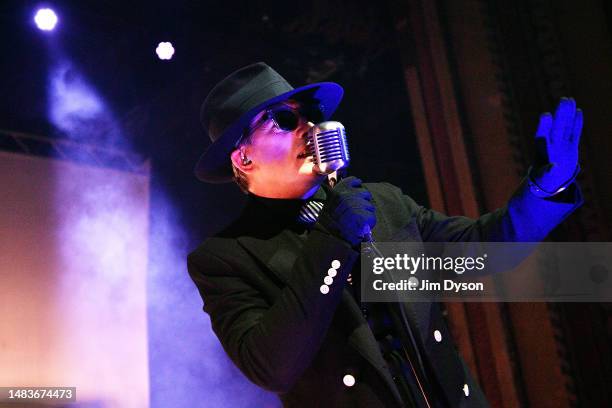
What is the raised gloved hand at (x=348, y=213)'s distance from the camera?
4.89 ft

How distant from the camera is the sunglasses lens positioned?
6.28 ft

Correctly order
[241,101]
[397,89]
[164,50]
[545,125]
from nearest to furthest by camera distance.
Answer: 1. [545,125]
2. [241,101]
3. [164,50]
4. [397,89]

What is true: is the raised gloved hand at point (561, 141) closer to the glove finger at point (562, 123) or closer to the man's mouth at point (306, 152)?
the glove finger at point (562, 123)

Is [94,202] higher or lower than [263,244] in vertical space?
higher

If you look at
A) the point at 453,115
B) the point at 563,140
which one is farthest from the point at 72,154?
the point at 563,140

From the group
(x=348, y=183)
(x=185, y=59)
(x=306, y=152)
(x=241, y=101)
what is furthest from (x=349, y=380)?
(x=185, y=59)

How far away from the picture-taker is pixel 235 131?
2.05m

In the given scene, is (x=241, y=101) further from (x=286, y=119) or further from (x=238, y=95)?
(x=286, y=119)

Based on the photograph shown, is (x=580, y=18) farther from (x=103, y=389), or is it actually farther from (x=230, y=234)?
(x=103, y=389)

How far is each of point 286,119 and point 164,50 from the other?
3.93 metres

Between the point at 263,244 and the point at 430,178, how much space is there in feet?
9.00

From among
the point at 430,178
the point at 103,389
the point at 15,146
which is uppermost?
the point at 15,146

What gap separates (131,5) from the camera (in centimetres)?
518

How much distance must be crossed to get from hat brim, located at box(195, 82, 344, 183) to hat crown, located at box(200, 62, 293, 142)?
0.03 metres
